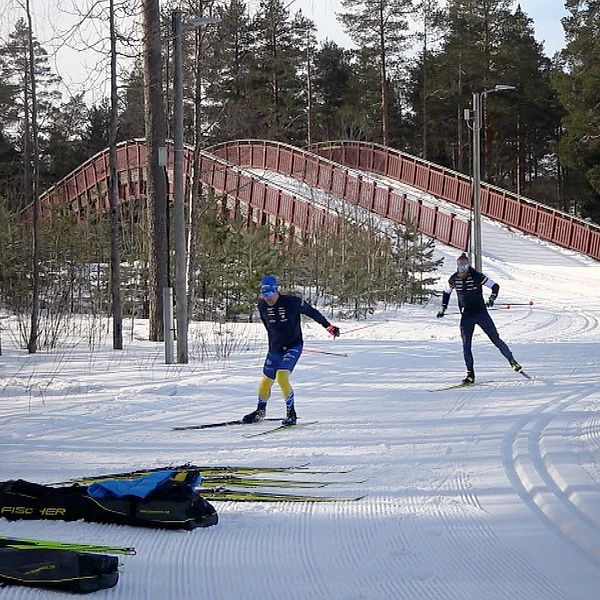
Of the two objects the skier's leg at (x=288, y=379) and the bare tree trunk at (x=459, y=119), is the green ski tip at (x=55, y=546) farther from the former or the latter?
the bare tree trunk at (x=459, y=119)

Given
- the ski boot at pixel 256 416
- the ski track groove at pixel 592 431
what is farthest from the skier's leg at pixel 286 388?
the ski track groove at pixel 592 431

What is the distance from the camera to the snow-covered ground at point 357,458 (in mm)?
4906

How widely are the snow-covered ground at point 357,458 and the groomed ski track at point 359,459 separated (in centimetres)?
2

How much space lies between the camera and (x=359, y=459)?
789 cm

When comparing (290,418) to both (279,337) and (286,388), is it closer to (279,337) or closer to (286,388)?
(286,388)

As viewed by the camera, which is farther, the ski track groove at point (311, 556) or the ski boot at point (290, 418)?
the ski boot at point (290, 418)

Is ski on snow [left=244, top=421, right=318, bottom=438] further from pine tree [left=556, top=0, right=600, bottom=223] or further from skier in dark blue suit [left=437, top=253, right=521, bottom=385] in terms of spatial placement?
pine tree [left=556, top=0, right=600, bottom=223]

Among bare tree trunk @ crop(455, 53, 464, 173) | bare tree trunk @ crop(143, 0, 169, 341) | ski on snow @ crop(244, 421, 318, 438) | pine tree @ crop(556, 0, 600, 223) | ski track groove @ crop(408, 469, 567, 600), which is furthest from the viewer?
bare tree trunk @ crop(455, 53, 464, 173)

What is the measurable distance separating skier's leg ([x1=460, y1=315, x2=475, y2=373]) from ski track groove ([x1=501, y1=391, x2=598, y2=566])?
1.65 metres

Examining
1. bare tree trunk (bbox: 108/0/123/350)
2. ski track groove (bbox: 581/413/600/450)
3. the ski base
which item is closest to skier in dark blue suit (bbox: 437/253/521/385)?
ski track groove (bbox: 581/413/600/450)

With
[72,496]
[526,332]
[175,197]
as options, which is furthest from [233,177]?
[72,496]

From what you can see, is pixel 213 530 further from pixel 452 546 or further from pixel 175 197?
pixel 175 197

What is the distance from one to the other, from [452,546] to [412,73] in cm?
5252

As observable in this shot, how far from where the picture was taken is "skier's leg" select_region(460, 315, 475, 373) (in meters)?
12.3
